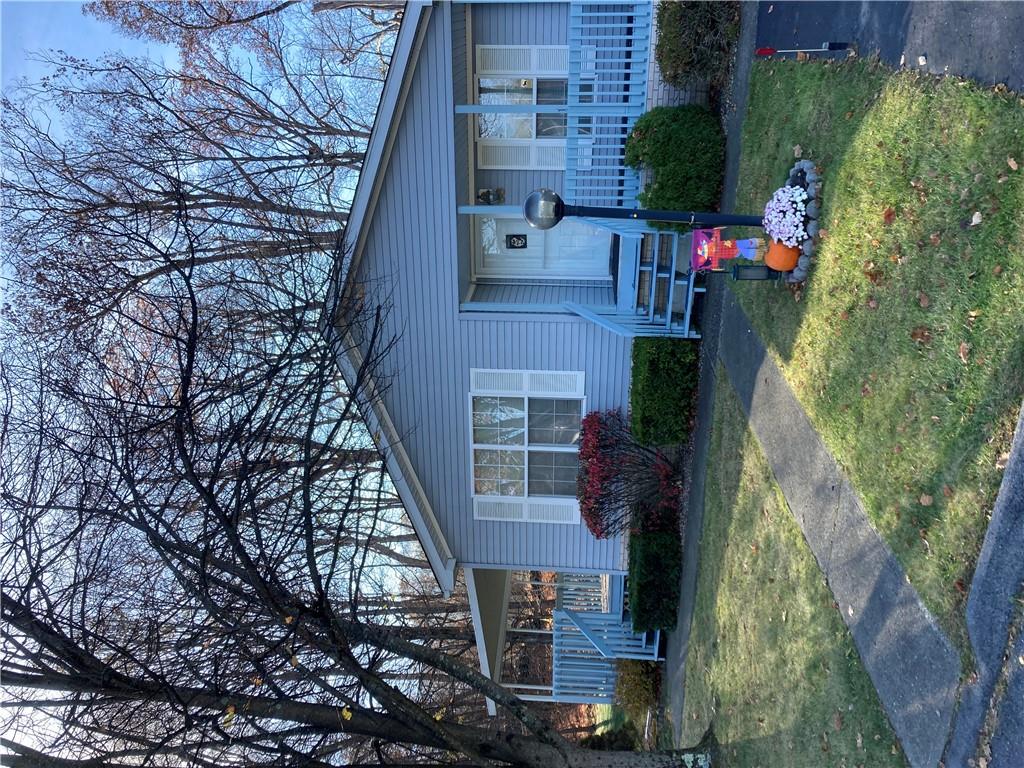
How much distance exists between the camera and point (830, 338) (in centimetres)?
628

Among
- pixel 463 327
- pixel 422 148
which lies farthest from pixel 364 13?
pixel 463 327

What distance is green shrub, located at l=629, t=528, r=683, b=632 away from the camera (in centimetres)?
1117

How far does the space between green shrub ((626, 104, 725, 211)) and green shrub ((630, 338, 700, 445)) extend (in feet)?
7.01

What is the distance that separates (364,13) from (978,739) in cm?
1537

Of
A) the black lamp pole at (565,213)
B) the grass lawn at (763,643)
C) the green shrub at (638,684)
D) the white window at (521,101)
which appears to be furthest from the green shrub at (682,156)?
the green shrub at (638,684)

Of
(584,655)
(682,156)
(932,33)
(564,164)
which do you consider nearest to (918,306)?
(932,33)

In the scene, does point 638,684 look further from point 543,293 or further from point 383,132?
point 383,132

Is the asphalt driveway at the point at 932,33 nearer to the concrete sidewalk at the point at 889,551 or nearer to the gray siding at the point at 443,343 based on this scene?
the concrete sidewalk at the point at 889,551

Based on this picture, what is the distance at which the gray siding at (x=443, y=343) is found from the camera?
9539 millimetres

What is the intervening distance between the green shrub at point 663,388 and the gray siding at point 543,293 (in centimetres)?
113

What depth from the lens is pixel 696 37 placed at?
30.0ft

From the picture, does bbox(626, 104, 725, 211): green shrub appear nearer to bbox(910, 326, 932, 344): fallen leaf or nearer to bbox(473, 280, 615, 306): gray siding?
bbox(473, 280, 615, 306): gray siding

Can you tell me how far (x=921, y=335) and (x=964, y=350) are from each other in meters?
0.43

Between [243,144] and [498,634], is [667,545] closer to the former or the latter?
[498,634]
